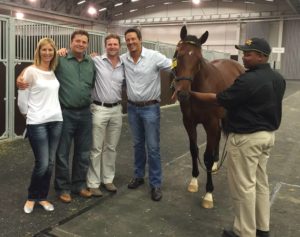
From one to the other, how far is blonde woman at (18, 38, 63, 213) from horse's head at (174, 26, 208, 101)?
119cm

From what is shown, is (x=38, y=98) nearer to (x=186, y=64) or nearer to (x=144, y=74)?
(x=144, y=74)

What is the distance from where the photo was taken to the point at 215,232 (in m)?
3.16

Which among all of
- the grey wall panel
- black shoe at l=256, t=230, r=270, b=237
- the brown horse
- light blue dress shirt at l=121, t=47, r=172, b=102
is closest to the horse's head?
the brown horse

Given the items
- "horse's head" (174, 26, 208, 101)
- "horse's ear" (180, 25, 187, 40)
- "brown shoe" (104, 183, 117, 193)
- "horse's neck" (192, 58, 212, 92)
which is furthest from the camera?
"brown shoe" (104, 183, 117, 193)

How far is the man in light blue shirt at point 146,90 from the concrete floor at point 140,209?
35 cm

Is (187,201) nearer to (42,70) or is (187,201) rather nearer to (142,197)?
(142,197)

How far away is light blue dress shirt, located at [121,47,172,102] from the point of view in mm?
3801

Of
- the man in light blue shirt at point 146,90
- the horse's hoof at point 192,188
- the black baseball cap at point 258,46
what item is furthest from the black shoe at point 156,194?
the black baseball cap at point 258,46

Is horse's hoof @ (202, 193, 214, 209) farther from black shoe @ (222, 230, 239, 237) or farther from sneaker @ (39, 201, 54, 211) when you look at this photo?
sneaker @ (39, 201, 54, 211)

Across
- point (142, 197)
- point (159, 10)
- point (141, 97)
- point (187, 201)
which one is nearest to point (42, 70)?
point (141, 97)

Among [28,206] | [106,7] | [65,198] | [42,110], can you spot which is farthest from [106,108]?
[106,7]

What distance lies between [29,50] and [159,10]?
25104mm

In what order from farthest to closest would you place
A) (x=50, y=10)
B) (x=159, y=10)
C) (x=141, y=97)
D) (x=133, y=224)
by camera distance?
(x=159, y=10) < (x=50, y=10) < (x=141, y=97) < (x=133, y=224)

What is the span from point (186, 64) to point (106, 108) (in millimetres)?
1052
